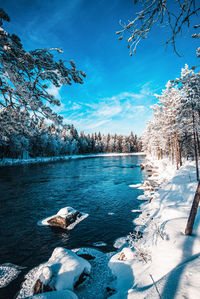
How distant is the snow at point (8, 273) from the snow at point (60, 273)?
0.55m

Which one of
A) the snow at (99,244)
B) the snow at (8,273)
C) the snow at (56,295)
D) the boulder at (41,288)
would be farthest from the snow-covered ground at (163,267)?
the snow at (8,273)

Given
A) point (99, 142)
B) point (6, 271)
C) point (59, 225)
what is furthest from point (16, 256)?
point (99, 142)

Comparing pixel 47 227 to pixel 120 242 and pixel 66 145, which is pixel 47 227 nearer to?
pixel 120 242

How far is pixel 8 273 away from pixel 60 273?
2622 millimetres

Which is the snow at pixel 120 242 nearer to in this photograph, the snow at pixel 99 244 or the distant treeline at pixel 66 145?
the snow at pixel 99 244

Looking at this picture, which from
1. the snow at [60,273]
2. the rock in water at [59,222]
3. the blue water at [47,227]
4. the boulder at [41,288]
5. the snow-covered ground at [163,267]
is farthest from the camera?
the rock in water at [59,222]

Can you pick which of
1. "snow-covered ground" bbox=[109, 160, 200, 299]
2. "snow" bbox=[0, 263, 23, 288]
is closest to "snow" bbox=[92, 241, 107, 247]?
"snow-covered ground" bbox=[109, 160, 200, 299]

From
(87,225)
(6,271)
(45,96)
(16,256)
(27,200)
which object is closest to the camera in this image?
(45,96)

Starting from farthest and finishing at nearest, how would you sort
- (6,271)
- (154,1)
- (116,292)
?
(6,271) → (116,292) → (154,1)

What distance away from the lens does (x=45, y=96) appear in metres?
4.65

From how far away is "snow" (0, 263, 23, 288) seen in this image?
5322mm

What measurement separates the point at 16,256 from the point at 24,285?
2.01 metres

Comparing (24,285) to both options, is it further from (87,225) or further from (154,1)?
(154,1)

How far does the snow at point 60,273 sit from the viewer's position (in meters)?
4.44
